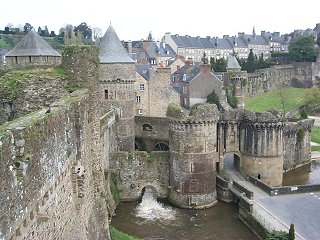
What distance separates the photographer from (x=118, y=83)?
2997cm

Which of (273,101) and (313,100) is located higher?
(313,100)

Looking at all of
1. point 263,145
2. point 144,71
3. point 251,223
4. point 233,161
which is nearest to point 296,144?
point 233,161

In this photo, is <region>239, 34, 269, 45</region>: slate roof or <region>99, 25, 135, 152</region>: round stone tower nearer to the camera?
<region>99, 25, 135, 152</region>: round stone tower

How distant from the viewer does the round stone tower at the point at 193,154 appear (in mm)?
25641

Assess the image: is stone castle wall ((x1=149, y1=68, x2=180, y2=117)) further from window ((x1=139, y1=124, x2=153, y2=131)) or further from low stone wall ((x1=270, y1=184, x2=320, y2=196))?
low stone wall ((x1=270, y1=184, x2=320, y2=196))

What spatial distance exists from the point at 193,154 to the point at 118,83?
7.94 meters

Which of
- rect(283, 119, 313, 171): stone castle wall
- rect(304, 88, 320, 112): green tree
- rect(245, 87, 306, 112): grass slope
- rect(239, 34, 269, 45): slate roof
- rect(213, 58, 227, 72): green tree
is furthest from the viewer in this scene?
rect(239, 34, 269, 45): slate roof

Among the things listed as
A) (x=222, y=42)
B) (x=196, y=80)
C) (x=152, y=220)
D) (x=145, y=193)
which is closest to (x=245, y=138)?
(x=145, y=193)

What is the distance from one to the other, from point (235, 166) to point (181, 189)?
24.5ft

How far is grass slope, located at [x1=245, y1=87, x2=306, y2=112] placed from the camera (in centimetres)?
6215

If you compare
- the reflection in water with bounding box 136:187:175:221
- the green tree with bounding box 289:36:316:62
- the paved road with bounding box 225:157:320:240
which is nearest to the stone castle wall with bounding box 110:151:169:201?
the reflection in water with bounding box 136:187:175:221

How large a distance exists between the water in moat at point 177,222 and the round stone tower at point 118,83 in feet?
20.9

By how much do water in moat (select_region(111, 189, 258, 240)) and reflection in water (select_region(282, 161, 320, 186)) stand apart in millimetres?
8061

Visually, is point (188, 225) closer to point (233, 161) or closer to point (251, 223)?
point (251, 223)
